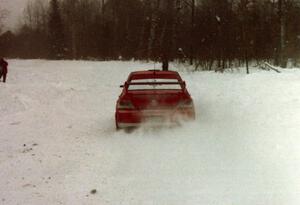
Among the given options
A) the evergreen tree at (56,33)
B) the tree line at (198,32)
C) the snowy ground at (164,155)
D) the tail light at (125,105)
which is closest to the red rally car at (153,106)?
the tail light at (125,105)

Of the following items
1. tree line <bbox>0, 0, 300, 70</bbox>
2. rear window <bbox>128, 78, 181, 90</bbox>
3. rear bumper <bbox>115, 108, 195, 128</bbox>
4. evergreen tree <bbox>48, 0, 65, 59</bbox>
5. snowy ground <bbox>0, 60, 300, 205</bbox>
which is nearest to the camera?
snowy ground <bbox>0, 60, 300, 205</bbox>

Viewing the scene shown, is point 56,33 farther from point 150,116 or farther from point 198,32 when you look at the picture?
point 150,116

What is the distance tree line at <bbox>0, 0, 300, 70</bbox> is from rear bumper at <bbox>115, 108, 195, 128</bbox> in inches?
667

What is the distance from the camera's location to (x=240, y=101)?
53.3 ft

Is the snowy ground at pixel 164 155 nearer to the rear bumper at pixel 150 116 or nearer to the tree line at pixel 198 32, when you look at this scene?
the rear bumper at pixel 150 116

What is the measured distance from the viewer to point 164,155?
9.39 m

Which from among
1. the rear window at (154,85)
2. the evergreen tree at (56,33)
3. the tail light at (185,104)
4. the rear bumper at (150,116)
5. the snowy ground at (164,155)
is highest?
the evergreen tree at (56,33)

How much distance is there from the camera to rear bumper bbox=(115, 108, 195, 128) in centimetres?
1132

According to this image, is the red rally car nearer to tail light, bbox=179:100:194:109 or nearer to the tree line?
tail light, bbox=179:100:194:109

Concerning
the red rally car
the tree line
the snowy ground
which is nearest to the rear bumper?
the red rally car

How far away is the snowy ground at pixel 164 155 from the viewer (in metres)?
7.03

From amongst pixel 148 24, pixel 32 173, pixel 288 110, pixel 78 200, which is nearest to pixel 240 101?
pixel 288 110

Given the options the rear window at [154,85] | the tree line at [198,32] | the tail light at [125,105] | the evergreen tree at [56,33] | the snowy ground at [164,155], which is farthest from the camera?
the evergreen tree at [56,33]

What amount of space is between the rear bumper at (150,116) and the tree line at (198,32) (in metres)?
16.9
